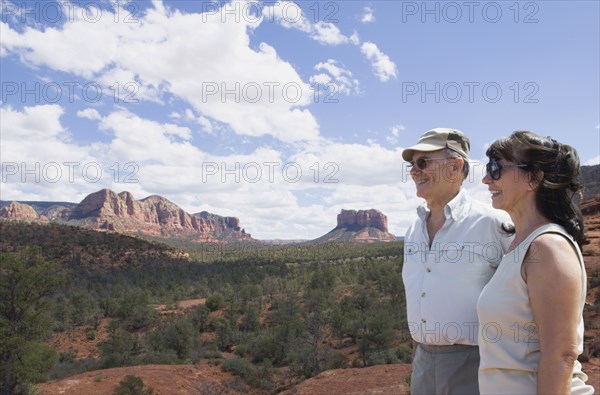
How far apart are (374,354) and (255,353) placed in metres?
4.87

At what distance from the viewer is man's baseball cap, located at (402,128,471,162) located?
2492mm

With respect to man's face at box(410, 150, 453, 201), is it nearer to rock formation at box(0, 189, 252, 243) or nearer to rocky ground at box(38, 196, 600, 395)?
rocky ground at box(38, 196, 600, 395)

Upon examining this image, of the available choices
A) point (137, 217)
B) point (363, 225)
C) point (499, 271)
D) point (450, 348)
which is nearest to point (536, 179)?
point (499, 271)

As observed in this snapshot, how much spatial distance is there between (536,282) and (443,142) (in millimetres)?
1138

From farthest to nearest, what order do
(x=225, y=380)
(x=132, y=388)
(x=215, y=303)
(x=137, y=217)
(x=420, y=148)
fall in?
(x=137, y=217) → (x=215, y=303) → (x=225, y=380) → (x=132, y=388) → (x=420, y=148)

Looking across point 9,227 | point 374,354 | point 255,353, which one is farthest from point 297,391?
point 9,227

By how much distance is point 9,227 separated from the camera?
48656 mm

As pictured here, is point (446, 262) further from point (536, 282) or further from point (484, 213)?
point (536, 282)

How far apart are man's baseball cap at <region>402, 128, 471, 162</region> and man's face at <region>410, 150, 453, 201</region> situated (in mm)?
47

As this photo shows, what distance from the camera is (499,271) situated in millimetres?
1729

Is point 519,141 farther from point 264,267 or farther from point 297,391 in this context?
point 264,267

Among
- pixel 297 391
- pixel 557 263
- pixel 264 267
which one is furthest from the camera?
pixel 264 267

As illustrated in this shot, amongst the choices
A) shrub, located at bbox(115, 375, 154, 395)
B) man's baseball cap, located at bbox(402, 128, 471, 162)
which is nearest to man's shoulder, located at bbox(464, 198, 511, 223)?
man's baseball cap, located at bbox(402, 128, 471, 162)

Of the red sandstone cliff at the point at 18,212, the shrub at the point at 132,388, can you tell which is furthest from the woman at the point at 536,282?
the red sandstone cliff at the point at 18,212
